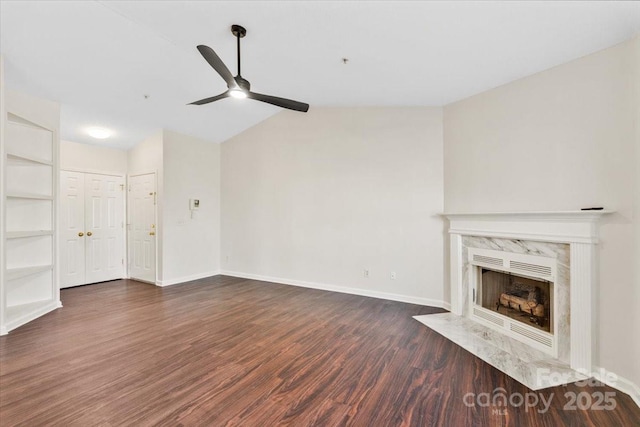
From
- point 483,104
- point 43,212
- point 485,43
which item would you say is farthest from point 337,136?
point 43,212

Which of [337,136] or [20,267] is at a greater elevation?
[337,136]

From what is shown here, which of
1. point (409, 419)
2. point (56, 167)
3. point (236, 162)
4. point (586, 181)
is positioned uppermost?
point (236, 162)

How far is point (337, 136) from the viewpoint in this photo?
482 centimetres

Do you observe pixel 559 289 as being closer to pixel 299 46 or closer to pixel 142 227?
pixel 299 46

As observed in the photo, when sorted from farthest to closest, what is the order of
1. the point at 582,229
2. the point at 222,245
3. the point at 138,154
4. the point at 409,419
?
the point at 222,245
the point at 138,154
the point at 582,229
the point at 409,419

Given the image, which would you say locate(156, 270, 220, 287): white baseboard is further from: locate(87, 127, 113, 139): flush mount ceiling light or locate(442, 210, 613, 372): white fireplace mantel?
locate(442, 210, 613, 372): white fireplace mantel

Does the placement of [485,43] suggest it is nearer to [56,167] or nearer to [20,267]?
[56,167]

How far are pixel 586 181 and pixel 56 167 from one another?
6.32 m

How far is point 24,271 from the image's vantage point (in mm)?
3488

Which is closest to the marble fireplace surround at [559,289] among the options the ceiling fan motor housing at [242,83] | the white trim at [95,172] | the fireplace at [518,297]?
the fireplace at [518,297]

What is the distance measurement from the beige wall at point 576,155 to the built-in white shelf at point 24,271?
18.4ft

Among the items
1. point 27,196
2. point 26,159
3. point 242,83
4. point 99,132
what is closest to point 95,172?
point 99,132

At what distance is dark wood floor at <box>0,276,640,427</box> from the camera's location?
→ 1866 millimetres

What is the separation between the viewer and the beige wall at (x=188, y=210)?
529 centimetres
